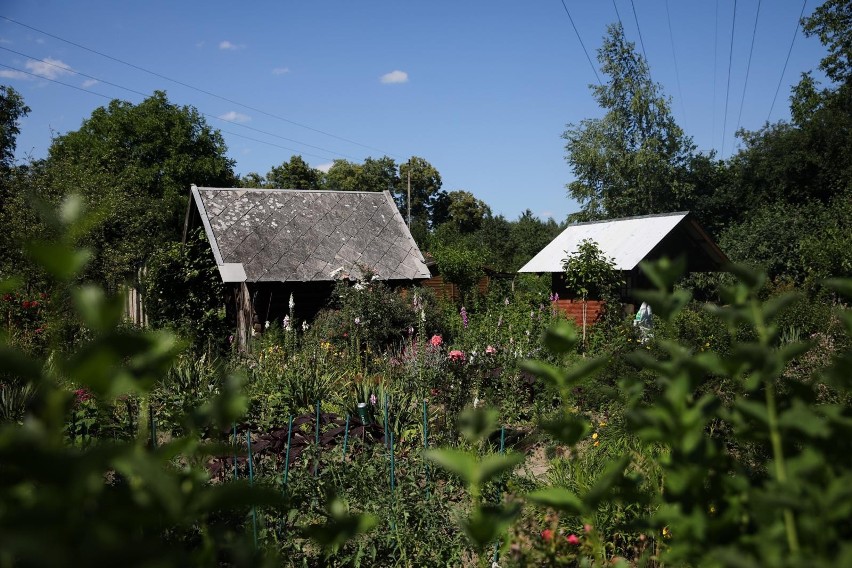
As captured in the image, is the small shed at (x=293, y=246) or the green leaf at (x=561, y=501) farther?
the small shed at (x=293, y=246)

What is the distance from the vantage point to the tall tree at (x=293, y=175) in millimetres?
51875

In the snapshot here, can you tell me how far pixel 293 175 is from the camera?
171 feet

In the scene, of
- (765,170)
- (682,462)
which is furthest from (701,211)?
(682,462)

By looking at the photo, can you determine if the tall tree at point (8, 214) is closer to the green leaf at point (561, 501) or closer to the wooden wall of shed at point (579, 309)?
the green leaf at point (561, 501)

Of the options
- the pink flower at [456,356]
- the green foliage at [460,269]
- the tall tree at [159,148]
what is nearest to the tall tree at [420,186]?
the tall tree at [159,148]

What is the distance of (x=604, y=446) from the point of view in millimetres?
5008

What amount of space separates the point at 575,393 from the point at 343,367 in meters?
2.92

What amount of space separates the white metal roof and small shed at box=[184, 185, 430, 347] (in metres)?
4.13

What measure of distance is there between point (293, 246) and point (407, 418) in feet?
23.9

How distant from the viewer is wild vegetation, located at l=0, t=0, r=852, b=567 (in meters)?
0.61

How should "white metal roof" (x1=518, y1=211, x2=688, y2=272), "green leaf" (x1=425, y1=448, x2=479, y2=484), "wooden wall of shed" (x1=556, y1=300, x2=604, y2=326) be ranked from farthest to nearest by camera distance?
"wooden wall of shed" (x1=556, y1=300, x2=604, y2=326), "white metal roof" (x1=518, y1=211, x2=688, y2=272), "green leaf" (x1=425, y1=448, x2=479, y2=484)

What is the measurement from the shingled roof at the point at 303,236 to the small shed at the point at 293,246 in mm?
18

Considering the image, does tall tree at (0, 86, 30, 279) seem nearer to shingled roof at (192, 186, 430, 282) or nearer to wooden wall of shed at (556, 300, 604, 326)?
shingled roof at (192, 186, 430, 282)

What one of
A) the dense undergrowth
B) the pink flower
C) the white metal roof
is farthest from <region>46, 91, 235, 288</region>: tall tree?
the pink flower
